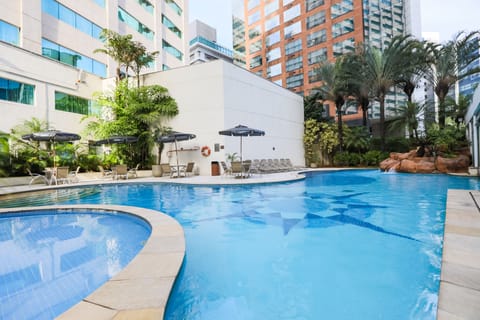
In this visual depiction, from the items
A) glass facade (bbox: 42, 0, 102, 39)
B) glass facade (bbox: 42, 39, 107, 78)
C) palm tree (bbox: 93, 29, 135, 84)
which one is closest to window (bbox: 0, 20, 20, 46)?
glass facade (bbox: 42, 39, 107, 78)

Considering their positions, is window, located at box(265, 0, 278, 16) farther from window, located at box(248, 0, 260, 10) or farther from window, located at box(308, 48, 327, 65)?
window, located at box(308, 48, 327, 65)

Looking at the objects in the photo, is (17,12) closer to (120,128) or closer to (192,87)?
(120,128)

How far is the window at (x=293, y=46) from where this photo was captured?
1421 inches

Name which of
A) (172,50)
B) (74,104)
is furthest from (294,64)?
(74,104)

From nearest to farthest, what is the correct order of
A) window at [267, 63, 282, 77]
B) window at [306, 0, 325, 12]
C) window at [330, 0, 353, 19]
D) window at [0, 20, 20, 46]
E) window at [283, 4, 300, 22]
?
window at [0, 20, 20, 46]
window at [330, 0, 353, 19]
window at [306, 0, 325, 12]
window at [283, 4, 300, 22]
window at [267, 63, 282, 77]

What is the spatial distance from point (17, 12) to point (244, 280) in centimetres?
1954

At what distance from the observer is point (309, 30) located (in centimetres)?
3469

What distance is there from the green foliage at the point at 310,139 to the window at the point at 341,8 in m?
19.1

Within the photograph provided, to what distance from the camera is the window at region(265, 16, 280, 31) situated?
3938 cm

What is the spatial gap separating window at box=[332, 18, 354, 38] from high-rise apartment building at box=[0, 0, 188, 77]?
20103mm

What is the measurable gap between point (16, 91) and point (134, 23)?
13237mm

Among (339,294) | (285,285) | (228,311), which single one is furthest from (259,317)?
(339,294)

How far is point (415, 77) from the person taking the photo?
17.9m

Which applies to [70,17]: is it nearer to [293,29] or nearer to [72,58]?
[72,58]
